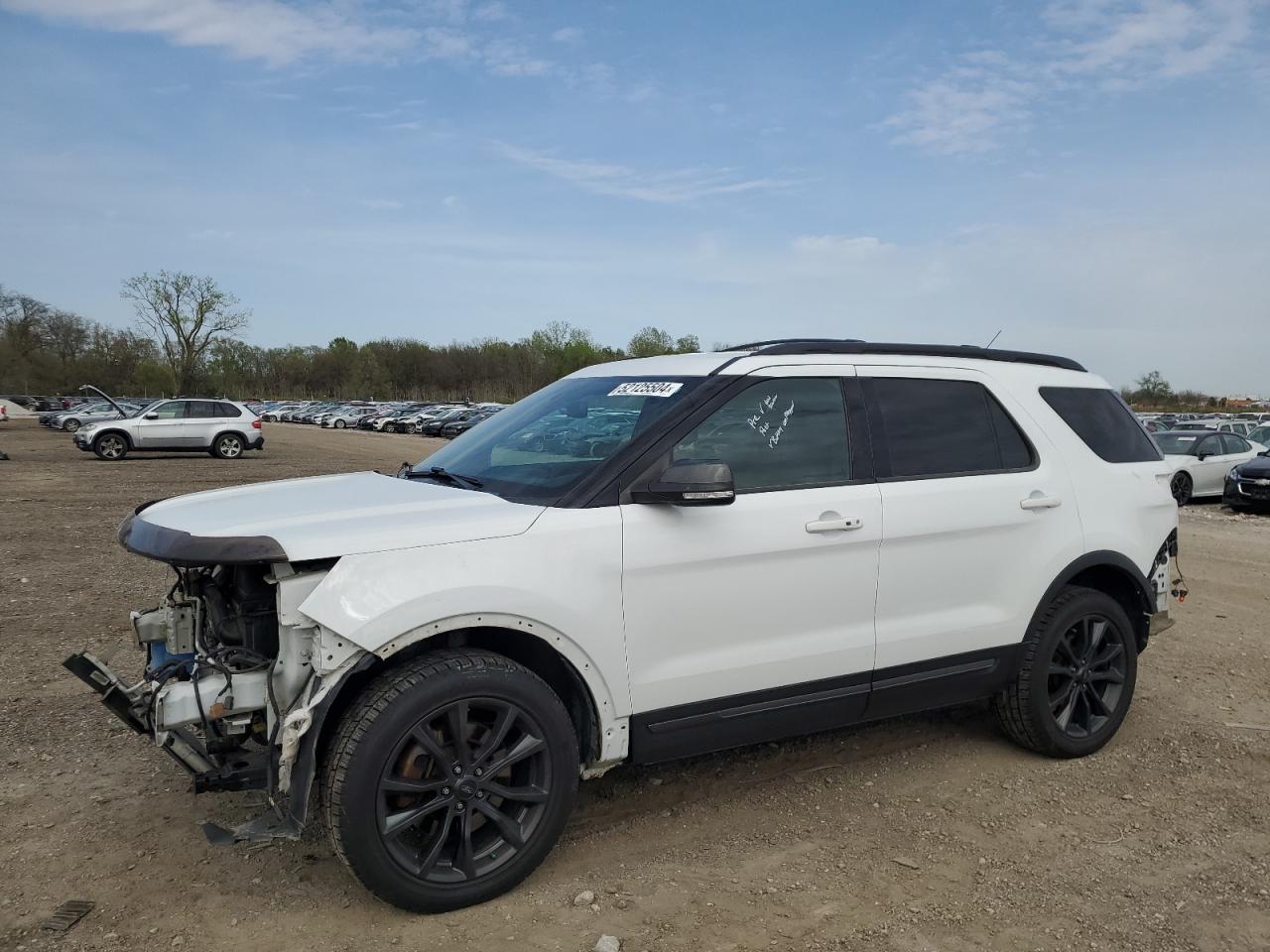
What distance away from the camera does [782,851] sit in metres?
3.66

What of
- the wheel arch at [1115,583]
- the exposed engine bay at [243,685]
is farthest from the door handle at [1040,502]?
the exposed engine bay at [243,685]

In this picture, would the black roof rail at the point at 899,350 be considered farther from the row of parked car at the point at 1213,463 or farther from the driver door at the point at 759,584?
the row of parked car at the point at 1213,463

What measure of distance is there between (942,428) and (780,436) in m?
0.90

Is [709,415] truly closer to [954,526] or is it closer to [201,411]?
[954,526]

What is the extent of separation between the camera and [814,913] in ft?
10.5

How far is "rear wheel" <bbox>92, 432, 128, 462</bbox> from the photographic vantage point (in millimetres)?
25281

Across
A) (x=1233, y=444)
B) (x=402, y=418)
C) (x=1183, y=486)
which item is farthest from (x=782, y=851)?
(x=402, y=418)

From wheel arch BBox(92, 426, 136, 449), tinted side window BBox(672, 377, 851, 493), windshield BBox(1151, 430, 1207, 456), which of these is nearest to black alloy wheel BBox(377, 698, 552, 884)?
tinted side window BBox(672, 377, 851, 493)

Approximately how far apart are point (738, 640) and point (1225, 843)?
2112 millimetres

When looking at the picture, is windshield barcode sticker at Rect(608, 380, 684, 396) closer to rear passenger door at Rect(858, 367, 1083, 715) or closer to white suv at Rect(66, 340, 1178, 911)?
white suv at Rect(66, 340, 1178, 911)

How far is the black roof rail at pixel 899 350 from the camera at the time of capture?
3966 millimetres

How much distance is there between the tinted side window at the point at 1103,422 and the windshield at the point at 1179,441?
15580 mm

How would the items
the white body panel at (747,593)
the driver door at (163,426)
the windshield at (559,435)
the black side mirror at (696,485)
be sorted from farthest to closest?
the driver door at (163,426), the windshield at (559,435), the white body panel at (747,593), the black side mirror at (696,485)

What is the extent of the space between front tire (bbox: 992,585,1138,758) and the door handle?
0.45m
